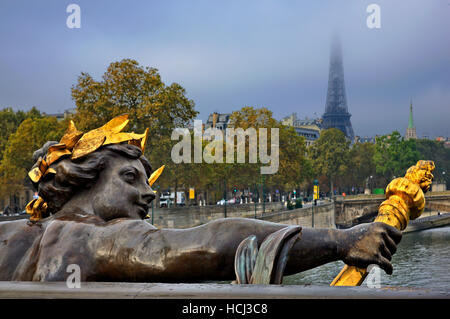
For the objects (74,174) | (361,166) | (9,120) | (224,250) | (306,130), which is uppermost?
(306,130)

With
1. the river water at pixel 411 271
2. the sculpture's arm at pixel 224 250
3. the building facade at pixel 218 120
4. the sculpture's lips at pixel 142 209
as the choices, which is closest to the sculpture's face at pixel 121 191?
the sculpture's lips at pixel 142 209

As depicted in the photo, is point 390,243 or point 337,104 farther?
point 337,104

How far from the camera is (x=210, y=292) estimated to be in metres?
2.65

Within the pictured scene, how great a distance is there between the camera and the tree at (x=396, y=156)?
7888 cm

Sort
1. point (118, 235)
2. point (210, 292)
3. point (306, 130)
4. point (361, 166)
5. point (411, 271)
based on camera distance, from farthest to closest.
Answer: point (306, 130) < point (361, 166) < point (411, 271) < point (118, 235) < point (210, 292)

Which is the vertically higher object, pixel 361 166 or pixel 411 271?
pixel 361 166

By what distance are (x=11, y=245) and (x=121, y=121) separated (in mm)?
1055

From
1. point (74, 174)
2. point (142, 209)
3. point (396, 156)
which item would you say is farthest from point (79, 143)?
point (396, 156)

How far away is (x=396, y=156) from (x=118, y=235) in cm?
7872

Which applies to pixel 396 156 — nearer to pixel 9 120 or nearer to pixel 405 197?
pixel 9 120

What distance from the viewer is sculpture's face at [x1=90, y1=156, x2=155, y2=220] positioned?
4000 millimetres

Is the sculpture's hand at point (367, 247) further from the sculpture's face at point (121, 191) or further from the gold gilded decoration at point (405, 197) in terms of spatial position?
the sculpture's face at point (121, 191)

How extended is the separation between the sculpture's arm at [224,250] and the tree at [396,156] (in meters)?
77.2
